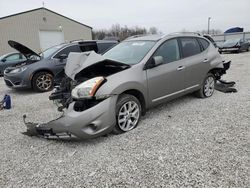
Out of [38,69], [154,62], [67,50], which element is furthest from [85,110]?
[67,50]

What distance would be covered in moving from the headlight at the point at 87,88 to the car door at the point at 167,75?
1.05 meters

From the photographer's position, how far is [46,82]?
736 centimetres

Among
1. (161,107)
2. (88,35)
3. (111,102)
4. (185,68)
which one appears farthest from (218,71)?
(88,35)

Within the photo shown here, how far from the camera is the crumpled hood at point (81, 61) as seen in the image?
10.9 ft

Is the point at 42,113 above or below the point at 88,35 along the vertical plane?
below

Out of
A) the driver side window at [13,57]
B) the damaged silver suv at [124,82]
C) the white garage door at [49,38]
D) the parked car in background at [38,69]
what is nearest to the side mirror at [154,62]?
the damaged silver suv at [124,82]

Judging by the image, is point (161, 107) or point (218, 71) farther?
point (218, 71)

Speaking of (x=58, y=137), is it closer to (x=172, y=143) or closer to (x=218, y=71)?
(x=172, y=143)

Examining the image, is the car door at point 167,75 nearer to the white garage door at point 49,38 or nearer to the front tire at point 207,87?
the front tire at point 207,87

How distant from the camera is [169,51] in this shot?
4410mm

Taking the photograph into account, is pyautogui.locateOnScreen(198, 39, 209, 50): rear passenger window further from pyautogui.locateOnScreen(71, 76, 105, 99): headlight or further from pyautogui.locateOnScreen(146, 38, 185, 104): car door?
pyautogui.locateOnScreen(71, 76, 105, 99): headlight

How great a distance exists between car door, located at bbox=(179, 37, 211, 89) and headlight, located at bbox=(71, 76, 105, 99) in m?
2.15

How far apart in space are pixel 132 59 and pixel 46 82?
431cm

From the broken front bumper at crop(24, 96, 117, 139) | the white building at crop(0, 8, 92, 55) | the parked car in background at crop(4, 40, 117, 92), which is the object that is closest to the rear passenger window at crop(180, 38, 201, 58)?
the broken front bumper at crop(24, 96, 117, 139)
